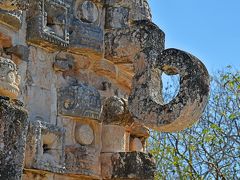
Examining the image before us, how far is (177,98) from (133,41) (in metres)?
0.71

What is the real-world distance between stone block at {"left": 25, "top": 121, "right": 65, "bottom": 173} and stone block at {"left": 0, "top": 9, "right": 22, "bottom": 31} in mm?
698

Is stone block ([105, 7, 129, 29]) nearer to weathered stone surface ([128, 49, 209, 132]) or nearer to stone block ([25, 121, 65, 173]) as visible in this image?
weathered stone surface ([128, 49, 209, 132])

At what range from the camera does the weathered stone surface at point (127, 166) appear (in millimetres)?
4887

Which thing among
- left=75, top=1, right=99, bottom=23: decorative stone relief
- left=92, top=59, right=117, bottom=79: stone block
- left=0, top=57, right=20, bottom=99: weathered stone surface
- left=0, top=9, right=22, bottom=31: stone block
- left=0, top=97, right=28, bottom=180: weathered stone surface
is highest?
left=75, top=1, right=99, bottom=23: decorative stone relief

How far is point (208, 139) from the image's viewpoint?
12.9 meters

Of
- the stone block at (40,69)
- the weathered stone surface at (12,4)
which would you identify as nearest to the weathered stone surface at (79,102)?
the stone block at (40,69)

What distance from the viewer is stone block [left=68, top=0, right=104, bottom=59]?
4.91 meters

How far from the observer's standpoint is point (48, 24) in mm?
4840

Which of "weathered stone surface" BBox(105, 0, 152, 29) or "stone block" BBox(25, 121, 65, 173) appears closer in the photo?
"stone block" BBox(25, 121, 65, 173)

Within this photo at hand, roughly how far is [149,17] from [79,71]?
101 centimetres

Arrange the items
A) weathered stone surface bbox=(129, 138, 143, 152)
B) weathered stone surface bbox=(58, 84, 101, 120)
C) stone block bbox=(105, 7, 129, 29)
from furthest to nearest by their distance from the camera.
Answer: weathered stone surface bbox=(129, 138, 143, 152) → stone block bbox=(105, 7, 129, 29) → weathered stone surface bbox=(58, 84, 101, 120)

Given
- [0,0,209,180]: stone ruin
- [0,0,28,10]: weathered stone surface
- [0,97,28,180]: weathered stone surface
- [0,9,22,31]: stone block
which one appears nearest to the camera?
[0,97,28,180]: weathered stone surface

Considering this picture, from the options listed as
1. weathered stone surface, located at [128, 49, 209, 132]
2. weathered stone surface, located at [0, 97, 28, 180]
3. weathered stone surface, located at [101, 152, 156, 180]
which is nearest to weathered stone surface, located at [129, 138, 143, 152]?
weathered stone surface, located at [101, 152, 156, 180]

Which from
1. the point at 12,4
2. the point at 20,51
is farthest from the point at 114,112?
the point at 12,4
